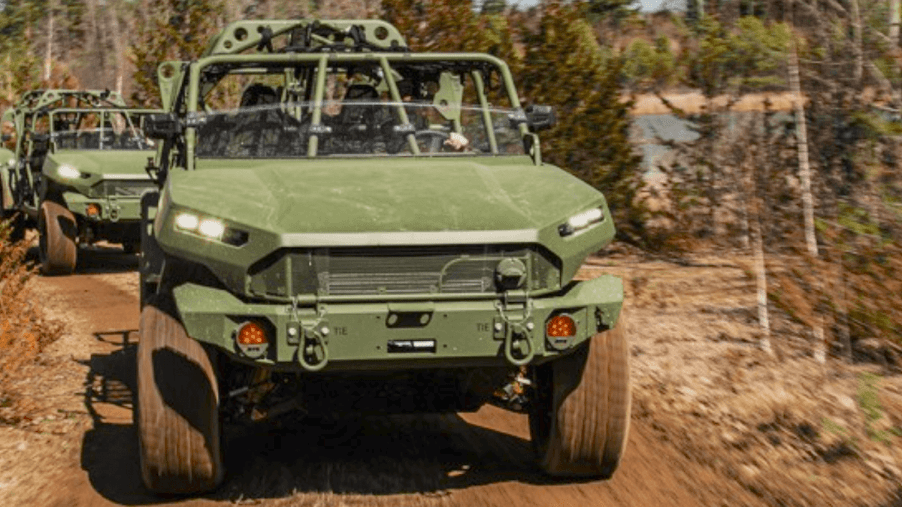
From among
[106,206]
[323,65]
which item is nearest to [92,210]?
[106,206]

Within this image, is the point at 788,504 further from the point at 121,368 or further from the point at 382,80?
the point at 121,368

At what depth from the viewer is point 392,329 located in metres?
5.22

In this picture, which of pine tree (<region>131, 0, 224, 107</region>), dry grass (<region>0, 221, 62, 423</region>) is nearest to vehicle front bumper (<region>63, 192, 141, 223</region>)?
dry grass (<region>0, 221, 62, 423</region>)

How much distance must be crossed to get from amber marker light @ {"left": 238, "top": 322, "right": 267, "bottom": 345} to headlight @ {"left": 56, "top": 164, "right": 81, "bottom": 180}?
10214 mm

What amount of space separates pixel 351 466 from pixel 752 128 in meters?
6.42

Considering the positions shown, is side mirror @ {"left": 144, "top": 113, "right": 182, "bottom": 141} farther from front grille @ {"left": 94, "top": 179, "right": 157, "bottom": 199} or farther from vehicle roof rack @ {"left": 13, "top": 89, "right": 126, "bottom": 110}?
vehicle roof rack @ {"left": 13, "top": 89, "right": 126, "bottom": 110}

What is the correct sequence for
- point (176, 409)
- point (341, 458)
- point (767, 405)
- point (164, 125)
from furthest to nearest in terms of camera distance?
point (767, 405) < point (164, 125) < point (341, 458) < point (176, 409)

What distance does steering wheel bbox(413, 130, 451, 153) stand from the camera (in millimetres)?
6883


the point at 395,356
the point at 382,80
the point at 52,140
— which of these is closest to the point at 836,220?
the point at 382,80

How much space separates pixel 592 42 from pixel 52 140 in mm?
6552

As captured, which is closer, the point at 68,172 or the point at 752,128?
the point at 752,128

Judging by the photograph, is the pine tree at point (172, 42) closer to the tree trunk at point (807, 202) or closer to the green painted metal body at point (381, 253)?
the tree trunk at point (807, 202)

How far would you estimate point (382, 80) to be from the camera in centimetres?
734

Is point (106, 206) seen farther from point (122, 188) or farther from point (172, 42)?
point (172, 42)
